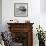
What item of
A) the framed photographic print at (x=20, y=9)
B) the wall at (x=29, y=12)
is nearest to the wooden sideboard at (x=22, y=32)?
the wall at (x=29, y=12)

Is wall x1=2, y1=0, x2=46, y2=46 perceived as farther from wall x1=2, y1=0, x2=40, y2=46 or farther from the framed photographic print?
the framed photographic print

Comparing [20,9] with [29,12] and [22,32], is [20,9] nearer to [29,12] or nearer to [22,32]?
[29,12]

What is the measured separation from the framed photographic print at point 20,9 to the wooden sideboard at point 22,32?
1.33 feet

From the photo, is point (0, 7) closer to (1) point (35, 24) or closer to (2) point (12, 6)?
(2) point (12, 6)

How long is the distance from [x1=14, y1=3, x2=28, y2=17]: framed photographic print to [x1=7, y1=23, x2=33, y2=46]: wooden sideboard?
1.33 feet

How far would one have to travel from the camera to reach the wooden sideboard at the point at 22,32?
5.48 meters

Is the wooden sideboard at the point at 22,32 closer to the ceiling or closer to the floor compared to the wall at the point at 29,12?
closer to the floor

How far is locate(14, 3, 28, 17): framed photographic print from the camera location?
18.2 feet

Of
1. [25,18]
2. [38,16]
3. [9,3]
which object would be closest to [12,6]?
[9,3]

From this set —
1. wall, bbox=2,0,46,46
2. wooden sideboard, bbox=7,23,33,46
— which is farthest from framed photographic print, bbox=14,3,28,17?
wooden sideboard, bbox=7,23,33,46

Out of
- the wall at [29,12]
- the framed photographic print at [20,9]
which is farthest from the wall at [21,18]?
the framed photographic print at [20,9]

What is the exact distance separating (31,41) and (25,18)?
3.11 feet

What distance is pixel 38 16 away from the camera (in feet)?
18.4

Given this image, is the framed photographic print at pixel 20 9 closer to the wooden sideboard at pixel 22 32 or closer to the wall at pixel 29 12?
the wall at pixel 29 12
